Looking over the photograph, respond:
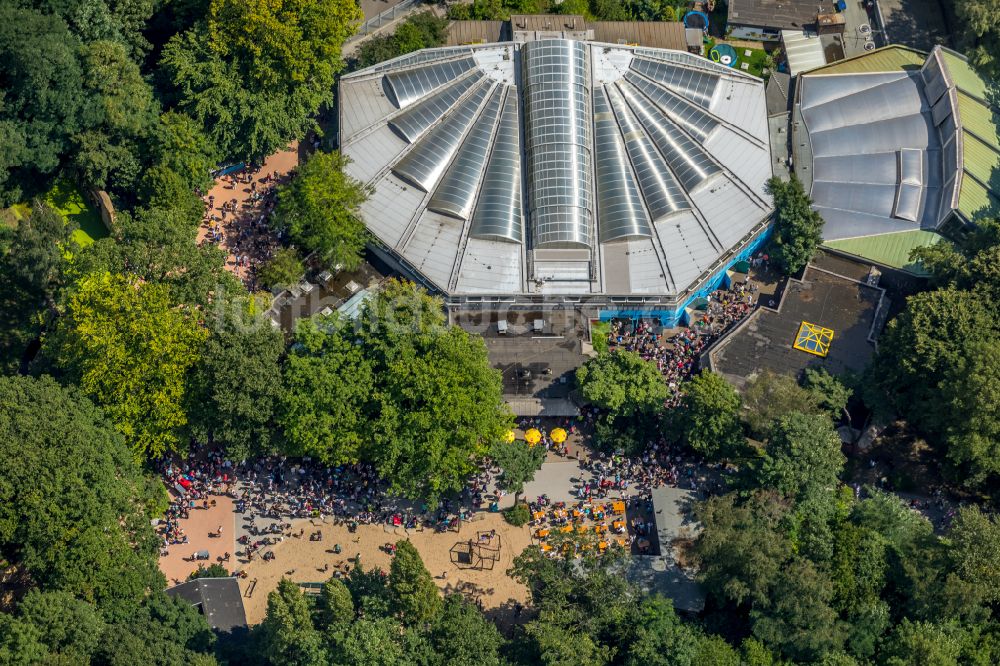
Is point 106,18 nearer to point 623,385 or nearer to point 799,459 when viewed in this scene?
point 623,385

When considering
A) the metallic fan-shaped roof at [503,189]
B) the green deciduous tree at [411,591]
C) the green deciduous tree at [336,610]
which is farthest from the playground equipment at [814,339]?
the green deciduous tree at [336,610]

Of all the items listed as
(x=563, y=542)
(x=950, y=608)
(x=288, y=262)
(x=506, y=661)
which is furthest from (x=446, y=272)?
(x=950, y=608)

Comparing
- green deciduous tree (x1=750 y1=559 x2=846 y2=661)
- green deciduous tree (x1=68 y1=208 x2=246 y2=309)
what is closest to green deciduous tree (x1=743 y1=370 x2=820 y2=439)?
green deciduous tree (x1=750 y1=559 x2=846 y2=661)

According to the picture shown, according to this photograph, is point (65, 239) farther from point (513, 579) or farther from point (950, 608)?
point (950, 608)

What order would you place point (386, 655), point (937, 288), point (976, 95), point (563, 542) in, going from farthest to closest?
1. point (976, 95)
2. point (937, 288)
3. point (563, 542)
4. point (386, 655)

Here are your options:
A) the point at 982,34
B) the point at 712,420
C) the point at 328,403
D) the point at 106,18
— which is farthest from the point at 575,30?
the point at 328,403

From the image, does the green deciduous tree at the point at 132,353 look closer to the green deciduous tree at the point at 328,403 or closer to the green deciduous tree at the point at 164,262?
the green deciduous tree at the point at 164,262

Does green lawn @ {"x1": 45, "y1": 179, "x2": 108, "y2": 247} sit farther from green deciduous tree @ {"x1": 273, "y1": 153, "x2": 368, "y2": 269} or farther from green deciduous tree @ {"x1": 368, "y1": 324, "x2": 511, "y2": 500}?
green deciduous tree @ {"x1": 368, "y1": 324, "x2": 511, "y2": 500}
